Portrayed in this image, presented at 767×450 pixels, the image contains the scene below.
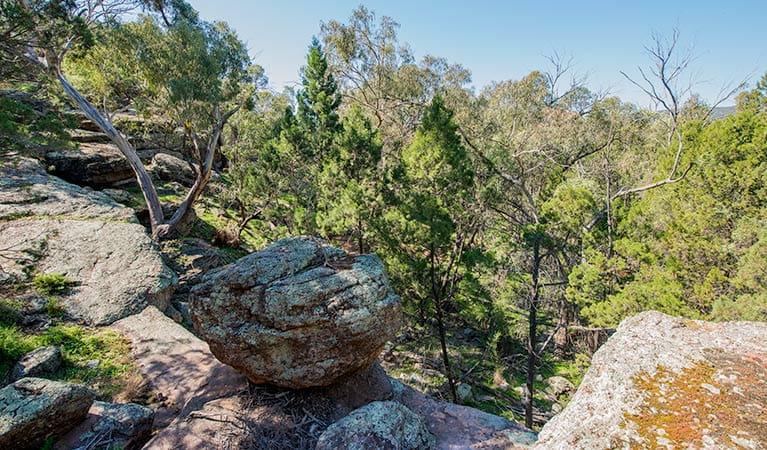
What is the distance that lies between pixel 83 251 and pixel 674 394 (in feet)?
33.4

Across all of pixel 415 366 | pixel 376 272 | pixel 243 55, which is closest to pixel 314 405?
pixel 376 272

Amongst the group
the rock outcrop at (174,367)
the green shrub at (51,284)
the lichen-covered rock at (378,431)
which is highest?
the green shrub at (51,284)

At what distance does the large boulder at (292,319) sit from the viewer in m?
4.10

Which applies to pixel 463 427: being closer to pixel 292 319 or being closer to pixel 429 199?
pixel 292 319

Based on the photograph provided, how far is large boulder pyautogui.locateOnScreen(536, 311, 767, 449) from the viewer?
1.46 metres

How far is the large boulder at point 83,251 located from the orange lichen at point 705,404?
321 inches

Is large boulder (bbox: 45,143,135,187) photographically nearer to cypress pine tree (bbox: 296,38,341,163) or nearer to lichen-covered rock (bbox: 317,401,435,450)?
cypress pine tree (bbox: 296,38,341,163)

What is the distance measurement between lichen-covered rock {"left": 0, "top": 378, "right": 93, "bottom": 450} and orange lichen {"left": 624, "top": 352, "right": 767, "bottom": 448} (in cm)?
499

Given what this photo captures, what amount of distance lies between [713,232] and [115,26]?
60.3 ft

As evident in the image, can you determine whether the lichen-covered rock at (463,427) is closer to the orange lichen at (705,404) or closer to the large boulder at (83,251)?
the orange lichen at (705,404)

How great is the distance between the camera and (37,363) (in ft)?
15.2

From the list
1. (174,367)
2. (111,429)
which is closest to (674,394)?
(111,429)

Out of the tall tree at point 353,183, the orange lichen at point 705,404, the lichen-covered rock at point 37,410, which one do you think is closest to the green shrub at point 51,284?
the lichen-covered rock at point 37,410

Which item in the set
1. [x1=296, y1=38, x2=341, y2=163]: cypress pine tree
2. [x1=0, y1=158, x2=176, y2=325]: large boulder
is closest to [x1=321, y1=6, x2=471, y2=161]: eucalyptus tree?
[x1=296, y1=38, x2=341, y2=163]: cypress pine tree
